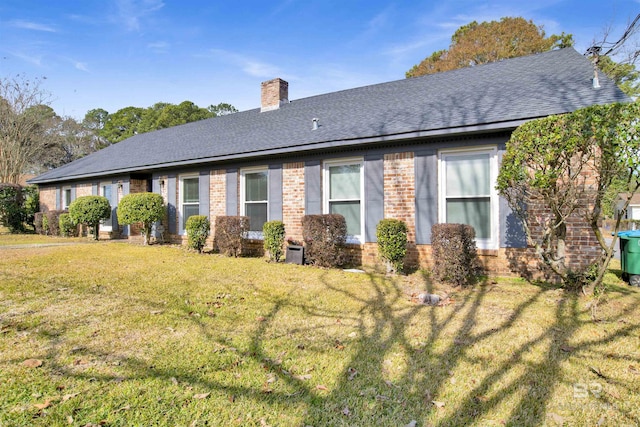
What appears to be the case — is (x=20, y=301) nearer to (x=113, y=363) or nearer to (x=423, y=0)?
(x=113, y=363)

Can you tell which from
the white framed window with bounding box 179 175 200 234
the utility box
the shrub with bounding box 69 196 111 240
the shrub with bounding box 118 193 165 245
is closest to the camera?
the utility box

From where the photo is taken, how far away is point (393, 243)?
6859 millimetres

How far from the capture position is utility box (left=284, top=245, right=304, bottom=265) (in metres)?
8.12

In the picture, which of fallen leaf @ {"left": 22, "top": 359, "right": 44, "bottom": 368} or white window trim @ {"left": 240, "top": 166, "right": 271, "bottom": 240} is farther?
white window trim @ {"left": 240, "top": 166, "right": 271, "bottom": 240}

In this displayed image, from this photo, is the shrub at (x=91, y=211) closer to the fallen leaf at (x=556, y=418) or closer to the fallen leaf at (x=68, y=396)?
the fallen leaf at (x=68, y=396)

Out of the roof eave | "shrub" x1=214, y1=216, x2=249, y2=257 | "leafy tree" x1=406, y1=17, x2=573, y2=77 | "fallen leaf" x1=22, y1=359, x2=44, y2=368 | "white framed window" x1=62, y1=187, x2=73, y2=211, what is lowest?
"fallen leaf" x1=22, y1=359, x2=44, y2=368

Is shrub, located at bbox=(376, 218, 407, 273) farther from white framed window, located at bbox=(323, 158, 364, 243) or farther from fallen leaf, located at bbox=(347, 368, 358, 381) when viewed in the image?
fallen leaf, located at bbox=(347, 368, 358, 381)

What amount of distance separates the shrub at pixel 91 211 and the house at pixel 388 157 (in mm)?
1496

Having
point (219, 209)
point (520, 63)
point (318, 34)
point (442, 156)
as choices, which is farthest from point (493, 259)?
point (318, 34)

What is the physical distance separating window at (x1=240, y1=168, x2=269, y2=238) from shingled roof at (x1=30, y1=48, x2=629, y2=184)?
697mm

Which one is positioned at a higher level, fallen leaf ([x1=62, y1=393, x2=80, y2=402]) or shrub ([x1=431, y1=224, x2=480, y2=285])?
shrub ([x1=431, y1=224, x2=480, y2=285])

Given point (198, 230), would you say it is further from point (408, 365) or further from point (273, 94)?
point (408, 365)

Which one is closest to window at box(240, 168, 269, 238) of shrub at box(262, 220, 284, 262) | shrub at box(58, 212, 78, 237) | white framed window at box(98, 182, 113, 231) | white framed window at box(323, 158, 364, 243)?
shrub at box(262, 220, 284, 262)

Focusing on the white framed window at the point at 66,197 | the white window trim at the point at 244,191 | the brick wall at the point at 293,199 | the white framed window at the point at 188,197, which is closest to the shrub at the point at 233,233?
the white window trim at the point at 244,191
